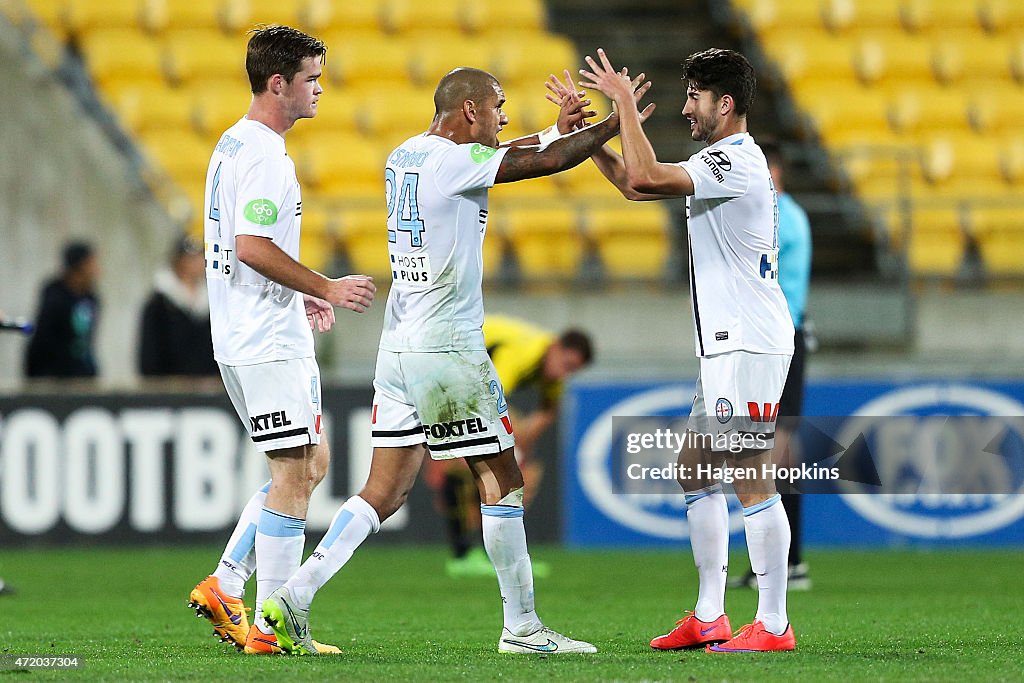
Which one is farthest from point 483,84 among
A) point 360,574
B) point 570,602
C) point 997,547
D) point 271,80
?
point 997,547

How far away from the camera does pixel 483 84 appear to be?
583 cm

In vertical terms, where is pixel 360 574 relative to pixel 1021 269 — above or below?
below

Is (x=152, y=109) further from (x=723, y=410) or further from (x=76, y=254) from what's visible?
(x=723, y=410)

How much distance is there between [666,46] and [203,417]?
736cm

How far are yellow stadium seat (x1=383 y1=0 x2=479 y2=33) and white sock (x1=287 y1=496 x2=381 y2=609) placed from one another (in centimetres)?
1111

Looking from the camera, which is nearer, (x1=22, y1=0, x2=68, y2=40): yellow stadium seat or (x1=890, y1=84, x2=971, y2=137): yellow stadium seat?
(x1=890, y1=84, x2=971, y2=137): yellow stadium seat

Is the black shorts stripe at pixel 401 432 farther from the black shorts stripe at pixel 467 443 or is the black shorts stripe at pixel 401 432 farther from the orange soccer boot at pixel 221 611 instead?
the orange soccer boot at pixel 221 611

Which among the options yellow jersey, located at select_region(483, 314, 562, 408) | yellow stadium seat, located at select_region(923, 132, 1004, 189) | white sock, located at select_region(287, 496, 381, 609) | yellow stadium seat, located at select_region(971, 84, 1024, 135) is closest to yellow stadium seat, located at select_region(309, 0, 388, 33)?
yellow stadium seat, located at select_region(923, 132, 1004, 189)

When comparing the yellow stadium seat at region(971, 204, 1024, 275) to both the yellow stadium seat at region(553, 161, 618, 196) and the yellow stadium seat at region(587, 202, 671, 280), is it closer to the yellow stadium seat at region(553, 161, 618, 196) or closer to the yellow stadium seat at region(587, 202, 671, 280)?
the yellow stadium seat at region(587, 202, 671, 280)

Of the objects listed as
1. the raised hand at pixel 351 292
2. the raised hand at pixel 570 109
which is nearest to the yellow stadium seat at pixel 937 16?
the raised hand at pixel 570 109

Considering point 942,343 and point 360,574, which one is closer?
point 360,574

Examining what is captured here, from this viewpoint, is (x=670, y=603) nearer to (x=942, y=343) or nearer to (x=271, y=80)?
(x=271, y=80)

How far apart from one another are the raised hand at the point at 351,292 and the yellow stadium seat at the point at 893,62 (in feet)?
37.8

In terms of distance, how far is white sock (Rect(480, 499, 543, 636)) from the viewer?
5.82m
